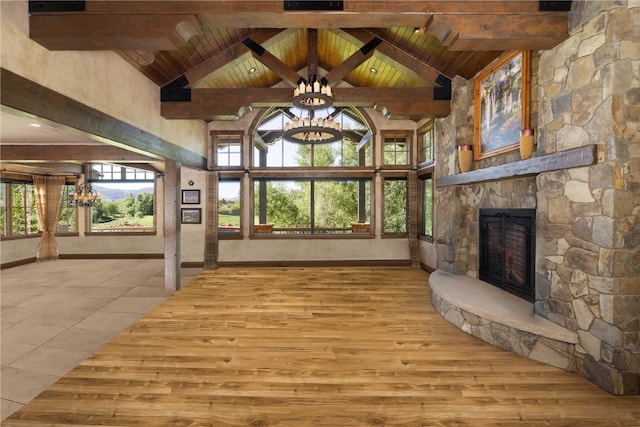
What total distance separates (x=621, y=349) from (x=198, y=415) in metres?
3.64

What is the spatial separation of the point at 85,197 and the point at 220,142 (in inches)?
168

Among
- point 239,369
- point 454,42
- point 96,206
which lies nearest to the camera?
point 239,369

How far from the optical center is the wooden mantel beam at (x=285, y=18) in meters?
2.85

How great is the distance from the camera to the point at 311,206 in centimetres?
787

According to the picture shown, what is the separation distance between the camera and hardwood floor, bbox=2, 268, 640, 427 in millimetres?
2242

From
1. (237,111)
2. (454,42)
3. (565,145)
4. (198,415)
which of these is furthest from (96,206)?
(565,145)

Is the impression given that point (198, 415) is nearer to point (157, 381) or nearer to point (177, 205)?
point (157, 381)

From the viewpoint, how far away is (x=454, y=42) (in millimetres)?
3057

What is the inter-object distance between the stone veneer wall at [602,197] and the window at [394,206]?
4733mm

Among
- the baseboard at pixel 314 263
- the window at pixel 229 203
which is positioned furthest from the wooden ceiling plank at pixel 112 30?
the baseboard at pixel 314 263

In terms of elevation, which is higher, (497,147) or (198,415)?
(497,147)

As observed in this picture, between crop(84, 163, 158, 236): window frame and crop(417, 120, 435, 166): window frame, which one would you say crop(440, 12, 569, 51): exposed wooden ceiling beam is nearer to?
crop(417, 120, 435, 166): window frame

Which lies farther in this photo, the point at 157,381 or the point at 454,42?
the point at 454,42

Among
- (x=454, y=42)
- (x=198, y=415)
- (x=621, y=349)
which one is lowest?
(x=198, y=415)
